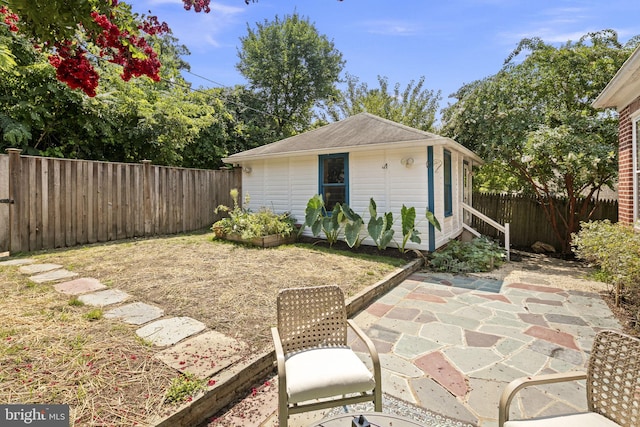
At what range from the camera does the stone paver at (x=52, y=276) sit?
424 centimetres

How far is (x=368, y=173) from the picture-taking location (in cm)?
720

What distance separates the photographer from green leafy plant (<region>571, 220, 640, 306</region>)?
343 cm

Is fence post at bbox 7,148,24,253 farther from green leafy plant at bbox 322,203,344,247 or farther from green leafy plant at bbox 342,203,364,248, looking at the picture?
green leafy plant at bbox 342,203,364,248

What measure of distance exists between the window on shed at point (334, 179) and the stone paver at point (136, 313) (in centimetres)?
499

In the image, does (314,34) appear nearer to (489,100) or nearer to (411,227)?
(489,100)

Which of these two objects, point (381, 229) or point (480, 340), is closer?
point (480, 340)

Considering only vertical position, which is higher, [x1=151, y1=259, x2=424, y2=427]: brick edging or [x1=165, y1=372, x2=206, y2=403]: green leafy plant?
[x1=165, y1=372, x2=206, y2=403]: green leafy plant

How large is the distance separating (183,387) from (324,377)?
996mm

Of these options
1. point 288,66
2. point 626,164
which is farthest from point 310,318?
point 288,66

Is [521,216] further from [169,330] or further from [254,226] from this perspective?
[169,330]

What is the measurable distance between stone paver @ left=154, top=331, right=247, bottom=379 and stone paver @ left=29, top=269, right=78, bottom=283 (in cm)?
298

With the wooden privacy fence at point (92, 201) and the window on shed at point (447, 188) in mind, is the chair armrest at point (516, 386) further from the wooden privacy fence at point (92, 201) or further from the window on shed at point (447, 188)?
the wooden privacy fence at point (92, 201)

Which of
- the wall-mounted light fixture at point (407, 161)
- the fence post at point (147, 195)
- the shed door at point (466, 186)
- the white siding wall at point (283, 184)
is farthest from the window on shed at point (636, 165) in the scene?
the fence post at point (147, 195)

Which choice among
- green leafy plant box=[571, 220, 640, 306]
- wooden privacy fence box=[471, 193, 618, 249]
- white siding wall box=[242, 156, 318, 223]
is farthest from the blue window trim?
wooden privacy fence box=[471, 193, 618, 249]
